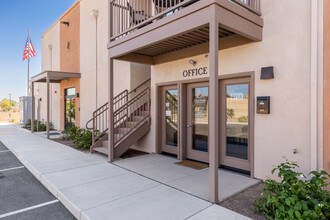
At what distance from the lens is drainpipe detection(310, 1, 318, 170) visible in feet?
11.7

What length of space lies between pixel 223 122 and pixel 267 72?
5.01 feet

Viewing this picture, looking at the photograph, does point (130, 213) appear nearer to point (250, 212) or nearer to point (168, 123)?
point (250, 212)

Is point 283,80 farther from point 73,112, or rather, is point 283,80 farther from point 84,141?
point 73,112

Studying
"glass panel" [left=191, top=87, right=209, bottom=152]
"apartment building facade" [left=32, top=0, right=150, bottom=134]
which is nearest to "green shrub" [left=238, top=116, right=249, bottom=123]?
"glass panel" [left=191, top=87, right=209, bottom=152]

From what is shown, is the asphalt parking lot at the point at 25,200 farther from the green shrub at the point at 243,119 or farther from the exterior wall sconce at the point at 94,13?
the exterior wall sconce at the point at 94,13

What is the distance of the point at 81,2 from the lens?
11.0 metres

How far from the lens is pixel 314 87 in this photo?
3.59 meters

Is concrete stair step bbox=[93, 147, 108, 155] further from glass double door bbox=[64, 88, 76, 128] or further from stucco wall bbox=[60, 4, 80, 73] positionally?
stucco wall bbox=[60, 4, 80, 73]

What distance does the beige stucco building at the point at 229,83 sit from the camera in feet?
11.7

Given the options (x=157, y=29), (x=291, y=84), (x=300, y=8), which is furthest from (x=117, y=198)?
(x=300, y=8)

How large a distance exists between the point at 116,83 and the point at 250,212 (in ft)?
22.0

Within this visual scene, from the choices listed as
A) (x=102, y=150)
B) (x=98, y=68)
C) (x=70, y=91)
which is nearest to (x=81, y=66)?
(x=98, y=68)

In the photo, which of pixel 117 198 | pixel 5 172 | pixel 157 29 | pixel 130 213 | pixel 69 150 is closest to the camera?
pixel 130 213

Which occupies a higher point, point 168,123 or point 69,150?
point 168,123
